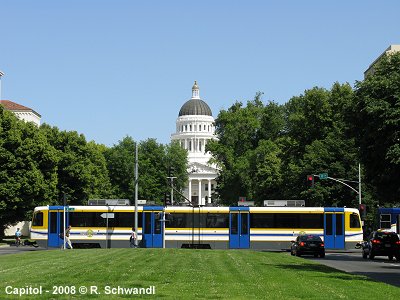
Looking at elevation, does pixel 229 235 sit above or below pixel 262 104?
below

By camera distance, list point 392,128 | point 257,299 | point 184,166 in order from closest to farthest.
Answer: point 257,299 → point 392,128 → point 184,166

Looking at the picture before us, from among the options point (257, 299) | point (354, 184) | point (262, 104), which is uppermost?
point (262, 104)

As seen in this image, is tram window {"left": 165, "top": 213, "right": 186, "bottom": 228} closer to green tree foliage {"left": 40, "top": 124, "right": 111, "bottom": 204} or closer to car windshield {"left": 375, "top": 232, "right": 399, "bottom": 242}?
car windshield {"left": 375, "top": 232, "right": 399, "bottom": 242}

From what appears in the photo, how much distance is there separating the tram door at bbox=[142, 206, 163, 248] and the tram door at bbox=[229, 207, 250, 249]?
494cm

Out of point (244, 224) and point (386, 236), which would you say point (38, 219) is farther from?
point (386, 236)

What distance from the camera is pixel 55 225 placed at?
6019 centimetres

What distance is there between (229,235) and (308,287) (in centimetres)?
3745

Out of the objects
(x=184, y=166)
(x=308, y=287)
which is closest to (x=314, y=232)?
(x=308, y=287)

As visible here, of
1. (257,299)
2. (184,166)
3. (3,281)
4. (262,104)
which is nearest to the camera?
(257,299)

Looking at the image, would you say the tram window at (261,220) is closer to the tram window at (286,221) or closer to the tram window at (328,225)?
the tram window at (286,221)

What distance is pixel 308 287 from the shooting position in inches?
955

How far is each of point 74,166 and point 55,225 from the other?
120 feet

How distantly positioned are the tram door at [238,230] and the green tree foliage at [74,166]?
1363 inches

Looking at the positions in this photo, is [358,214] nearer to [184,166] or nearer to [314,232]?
[314,232]
